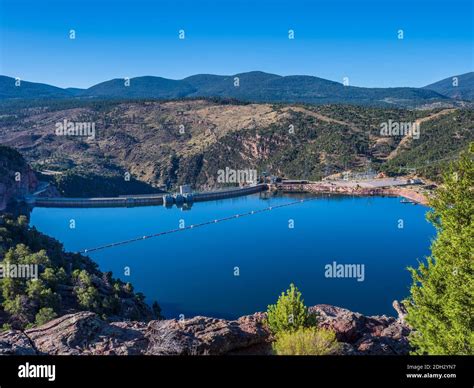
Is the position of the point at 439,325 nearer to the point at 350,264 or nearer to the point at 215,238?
the point at 350,264

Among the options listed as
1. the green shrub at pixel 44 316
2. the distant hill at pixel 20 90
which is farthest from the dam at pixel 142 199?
the distant hill at pixel 20 90

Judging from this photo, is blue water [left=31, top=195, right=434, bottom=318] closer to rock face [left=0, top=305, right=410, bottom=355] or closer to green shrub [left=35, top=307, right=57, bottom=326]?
green shrub [left=35, top=307, right=57, bottom=326]

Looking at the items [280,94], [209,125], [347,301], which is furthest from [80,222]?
[280,94]

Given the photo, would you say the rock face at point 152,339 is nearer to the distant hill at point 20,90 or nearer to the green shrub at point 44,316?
the green shrub at point 44,316

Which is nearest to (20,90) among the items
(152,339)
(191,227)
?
(191,227)

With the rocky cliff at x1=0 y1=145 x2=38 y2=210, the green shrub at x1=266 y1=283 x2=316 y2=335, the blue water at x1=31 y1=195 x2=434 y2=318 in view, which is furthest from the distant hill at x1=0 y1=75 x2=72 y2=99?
the green shrub at x1=266 y1=283 x2=316 y2=335

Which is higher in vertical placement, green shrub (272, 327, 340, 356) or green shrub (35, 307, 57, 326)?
green shrub (272, 327, 340, 356)
